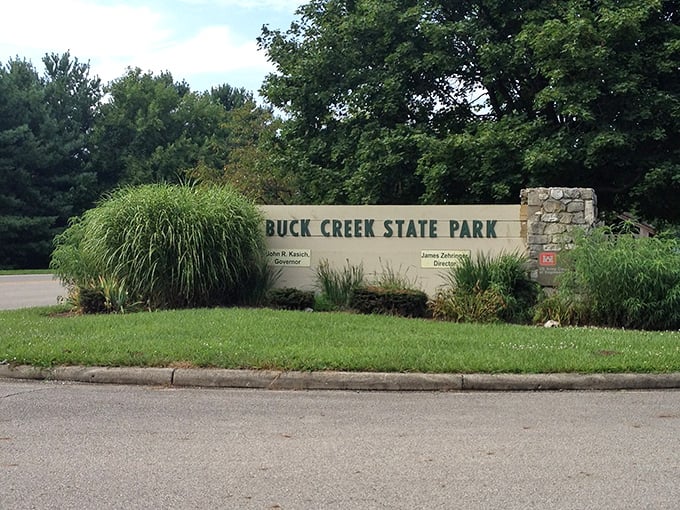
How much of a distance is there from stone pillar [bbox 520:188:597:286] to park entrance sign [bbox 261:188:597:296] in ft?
0.06

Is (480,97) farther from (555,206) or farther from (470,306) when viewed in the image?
(470,306)

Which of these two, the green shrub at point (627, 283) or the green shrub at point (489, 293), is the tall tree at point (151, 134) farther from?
the green shrub at point (627, 283)

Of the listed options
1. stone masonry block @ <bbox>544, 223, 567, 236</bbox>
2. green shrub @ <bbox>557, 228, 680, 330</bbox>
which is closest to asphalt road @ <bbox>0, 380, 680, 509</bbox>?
green shrub @ <bbox>557, 228, 680, 330</bbox>

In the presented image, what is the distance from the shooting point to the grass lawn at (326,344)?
8156 mm

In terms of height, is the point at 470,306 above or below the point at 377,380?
above

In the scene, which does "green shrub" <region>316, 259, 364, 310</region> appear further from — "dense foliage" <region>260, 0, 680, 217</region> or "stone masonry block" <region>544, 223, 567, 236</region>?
"dense foliage" <region>260, 0, 680, 217</region>

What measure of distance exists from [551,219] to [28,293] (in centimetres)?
1466

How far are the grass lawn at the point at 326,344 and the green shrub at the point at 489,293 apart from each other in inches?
36.0

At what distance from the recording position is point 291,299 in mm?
13086

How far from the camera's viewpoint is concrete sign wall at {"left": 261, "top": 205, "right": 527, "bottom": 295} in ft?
44.9

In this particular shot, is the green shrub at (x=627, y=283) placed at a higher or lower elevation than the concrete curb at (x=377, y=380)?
higher

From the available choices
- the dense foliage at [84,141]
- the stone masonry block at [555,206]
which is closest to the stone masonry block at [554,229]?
the stone masonry block at [555,206]

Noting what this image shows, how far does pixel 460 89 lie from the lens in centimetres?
2055

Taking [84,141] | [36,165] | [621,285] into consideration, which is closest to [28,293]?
[621,285]
